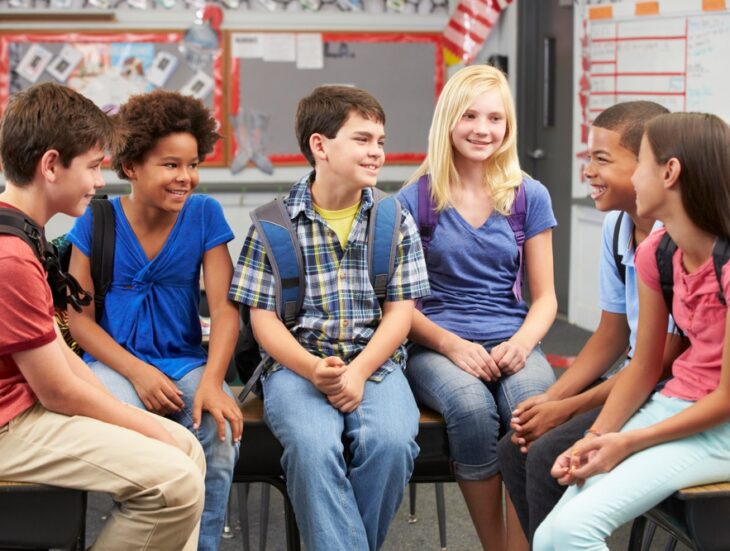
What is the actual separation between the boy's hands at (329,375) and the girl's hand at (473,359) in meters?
0.34

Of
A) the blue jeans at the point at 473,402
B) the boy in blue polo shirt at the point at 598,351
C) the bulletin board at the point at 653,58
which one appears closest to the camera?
the boy in blue polo shirt at the point at 598,351

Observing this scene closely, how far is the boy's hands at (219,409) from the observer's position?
7.71ft

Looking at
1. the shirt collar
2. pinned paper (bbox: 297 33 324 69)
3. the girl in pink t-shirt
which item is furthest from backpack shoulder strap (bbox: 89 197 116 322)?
pinned paper (bbox: 297 33 324 69)

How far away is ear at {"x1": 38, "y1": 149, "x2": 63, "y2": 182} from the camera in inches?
82.8

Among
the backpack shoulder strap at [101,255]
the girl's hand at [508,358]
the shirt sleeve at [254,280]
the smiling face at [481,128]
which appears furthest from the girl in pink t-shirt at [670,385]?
the backpack shoulder strap at [101,255]

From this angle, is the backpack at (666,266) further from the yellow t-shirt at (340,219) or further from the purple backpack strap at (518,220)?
the yellow t-shirt at (340,219)

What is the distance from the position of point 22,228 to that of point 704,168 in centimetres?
134

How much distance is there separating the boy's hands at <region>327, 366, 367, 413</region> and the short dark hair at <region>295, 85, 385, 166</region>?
1.94 ft

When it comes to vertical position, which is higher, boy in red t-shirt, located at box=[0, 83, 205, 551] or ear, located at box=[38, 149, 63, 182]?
ear, located at box=[38, 149, 63, 182]

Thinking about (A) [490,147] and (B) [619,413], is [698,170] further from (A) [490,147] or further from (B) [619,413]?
(A) [490,147]

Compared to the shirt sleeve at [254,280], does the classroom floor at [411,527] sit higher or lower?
lower

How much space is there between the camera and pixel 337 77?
6664 millimetres

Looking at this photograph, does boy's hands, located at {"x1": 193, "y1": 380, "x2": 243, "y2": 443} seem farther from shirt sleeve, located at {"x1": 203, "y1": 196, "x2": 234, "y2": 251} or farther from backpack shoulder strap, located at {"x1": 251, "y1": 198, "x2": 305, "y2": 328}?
shirt sleeve, located at {"x1": 203, "y1": 196, "x2": 234, "y2": 251}

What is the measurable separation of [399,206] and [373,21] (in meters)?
4.29
